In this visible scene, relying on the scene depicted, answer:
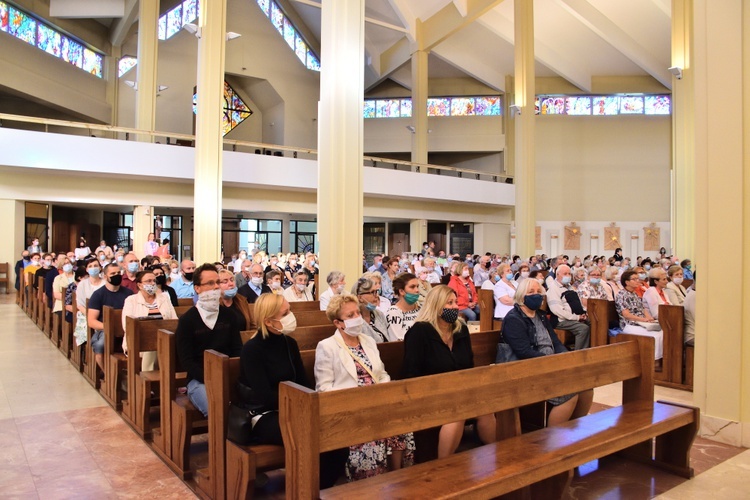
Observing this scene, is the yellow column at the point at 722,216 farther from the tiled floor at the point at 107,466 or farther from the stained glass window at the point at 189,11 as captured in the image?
the stained glass window at the point at 189,11

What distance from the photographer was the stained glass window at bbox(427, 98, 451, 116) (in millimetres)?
23234

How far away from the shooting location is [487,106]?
23.1 meters

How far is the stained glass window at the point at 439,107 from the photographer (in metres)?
23.2

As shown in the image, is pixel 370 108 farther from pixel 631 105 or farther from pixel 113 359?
pixel 113 359

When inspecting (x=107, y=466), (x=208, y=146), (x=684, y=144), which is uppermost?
(x=684, y=144)

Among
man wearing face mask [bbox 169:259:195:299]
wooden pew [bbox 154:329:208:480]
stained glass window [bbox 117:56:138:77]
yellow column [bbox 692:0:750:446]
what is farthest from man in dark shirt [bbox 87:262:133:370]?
stained glass window [bbox 117:56:138:77]

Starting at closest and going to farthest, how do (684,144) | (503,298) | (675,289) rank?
(675,289) < (503,298) < (684,144)

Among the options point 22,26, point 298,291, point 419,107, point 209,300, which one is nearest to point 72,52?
point 22,26

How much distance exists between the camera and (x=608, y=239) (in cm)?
2150

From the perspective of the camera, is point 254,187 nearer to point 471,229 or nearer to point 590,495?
point 471,229

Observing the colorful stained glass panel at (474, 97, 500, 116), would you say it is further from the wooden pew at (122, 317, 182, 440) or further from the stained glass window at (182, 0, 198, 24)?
the wooden pew at (122, 317, 182, 440)

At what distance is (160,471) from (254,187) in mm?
13306

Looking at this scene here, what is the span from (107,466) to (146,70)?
46.5 ft

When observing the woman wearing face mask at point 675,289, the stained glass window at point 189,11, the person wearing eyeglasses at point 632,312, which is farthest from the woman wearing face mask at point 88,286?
the stained glass window at point 189,11
